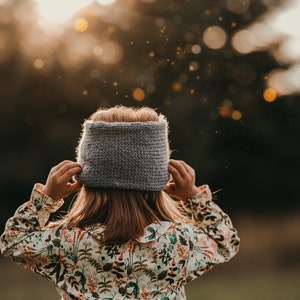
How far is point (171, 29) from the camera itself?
419 inches

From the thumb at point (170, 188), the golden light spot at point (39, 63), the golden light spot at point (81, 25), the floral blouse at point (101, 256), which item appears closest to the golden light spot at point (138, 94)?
the golden light spot at point (81, 25)

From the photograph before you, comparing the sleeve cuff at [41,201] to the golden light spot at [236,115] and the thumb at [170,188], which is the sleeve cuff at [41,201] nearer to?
the thumb at [170,188]

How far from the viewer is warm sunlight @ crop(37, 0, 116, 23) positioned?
9.51 metres

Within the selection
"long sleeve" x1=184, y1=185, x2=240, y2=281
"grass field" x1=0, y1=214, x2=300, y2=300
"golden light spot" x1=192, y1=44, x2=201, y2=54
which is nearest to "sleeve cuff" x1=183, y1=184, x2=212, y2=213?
"long sleeve" x1=184, y1=185, x2=240, y2=281

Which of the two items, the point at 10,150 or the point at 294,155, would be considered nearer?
the point at 10,150

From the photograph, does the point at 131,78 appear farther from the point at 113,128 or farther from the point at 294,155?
the point at 113,128

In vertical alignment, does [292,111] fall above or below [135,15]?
below

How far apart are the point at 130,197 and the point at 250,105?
29.1ft

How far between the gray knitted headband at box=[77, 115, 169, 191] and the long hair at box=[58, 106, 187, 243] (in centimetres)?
3

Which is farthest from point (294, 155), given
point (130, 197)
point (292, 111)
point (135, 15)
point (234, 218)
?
point (130, 197)

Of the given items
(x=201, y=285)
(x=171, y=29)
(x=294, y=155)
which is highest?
(x=171, y=29)

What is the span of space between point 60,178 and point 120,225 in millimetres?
227

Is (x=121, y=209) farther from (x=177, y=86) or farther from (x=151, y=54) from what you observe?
(x=151, y=54)

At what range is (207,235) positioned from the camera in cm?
224
